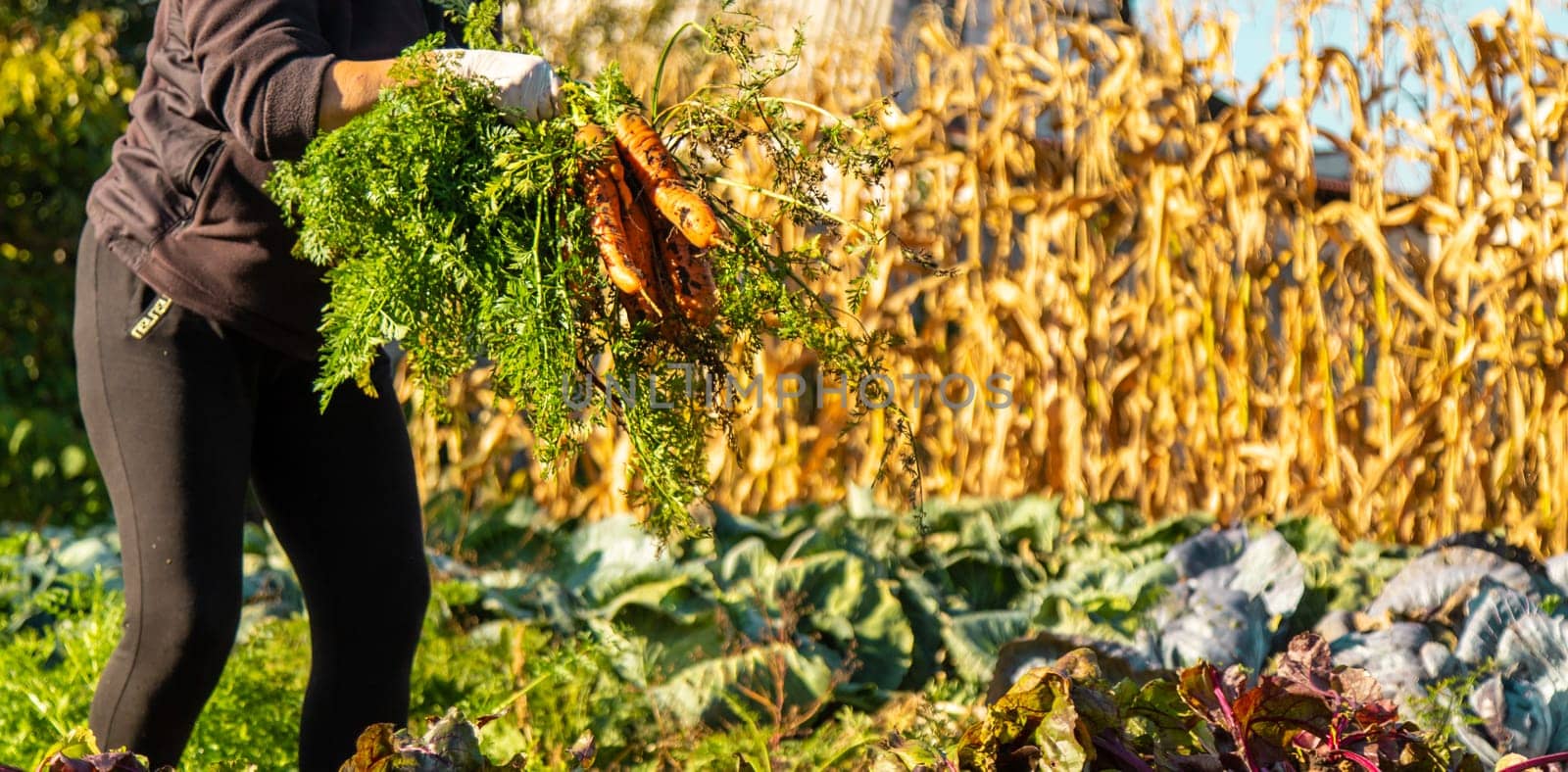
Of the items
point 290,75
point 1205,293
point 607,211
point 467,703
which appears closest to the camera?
point 607,211

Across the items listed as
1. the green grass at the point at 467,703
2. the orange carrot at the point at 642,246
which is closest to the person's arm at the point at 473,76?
the orange carrot at the point at 642,246

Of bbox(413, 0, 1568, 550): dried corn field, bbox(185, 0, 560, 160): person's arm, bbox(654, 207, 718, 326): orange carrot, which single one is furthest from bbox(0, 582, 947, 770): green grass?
bbox(185, 0, 560, 160): person's arm

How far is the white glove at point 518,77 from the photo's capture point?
5.32ft

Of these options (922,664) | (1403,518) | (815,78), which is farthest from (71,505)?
(1403,518)

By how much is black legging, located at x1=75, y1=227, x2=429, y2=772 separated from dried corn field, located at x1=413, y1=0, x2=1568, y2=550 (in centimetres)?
165

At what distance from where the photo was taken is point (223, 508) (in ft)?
6.40

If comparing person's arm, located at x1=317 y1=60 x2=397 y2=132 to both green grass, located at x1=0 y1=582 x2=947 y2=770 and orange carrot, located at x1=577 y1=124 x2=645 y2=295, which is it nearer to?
orange carrot, located at x1=577 y1=124 x2=645 y2=295

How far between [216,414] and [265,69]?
0.52 metres

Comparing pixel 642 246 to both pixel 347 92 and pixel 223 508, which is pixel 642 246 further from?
pixel 223 508

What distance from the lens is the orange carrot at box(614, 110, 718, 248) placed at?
5.12ft

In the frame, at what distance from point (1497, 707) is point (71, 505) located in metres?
5.90

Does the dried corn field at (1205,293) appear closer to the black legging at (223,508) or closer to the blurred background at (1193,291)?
the blurred background at (1193,291)

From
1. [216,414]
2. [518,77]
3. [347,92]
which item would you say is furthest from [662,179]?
[216,414]

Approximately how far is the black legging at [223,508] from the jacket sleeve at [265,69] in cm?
36
